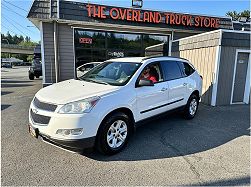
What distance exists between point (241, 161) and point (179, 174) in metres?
1.33

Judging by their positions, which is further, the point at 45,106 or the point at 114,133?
the point at 114,133

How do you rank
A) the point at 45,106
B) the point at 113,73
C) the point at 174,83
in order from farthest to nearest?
1. the point at 174,83
2. the point at 113,73
3. the point at 45,106

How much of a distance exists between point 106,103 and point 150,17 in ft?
26.1

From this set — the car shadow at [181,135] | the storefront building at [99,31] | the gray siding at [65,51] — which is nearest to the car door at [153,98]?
the car shadow at [181,135]

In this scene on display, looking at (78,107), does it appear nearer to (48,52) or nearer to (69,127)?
(69,127)

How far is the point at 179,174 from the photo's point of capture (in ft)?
10.3

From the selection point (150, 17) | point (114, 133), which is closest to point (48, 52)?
point (150, 17)

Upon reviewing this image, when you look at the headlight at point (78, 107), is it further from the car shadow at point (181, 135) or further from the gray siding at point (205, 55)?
the gray siding at point (205, 55)

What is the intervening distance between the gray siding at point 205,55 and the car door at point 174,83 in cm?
295

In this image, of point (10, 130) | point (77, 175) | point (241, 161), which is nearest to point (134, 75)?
point (77, 175)

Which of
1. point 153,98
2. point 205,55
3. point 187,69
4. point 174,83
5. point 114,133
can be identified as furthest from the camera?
point 205,55

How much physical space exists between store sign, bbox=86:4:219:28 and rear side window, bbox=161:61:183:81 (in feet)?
17.8

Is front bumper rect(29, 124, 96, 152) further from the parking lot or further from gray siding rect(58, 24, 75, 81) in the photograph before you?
gray siding rect(58, 24, 75, 81)

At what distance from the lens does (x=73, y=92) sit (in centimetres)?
359
